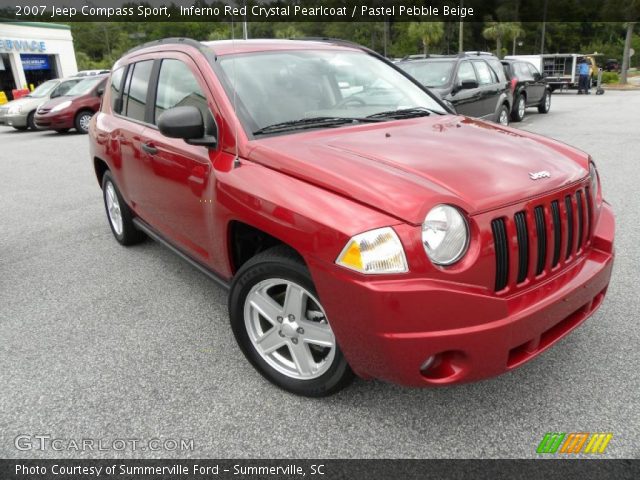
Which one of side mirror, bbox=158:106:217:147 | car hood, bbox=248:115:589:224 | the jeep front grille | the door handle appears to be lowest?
the jeep front grille

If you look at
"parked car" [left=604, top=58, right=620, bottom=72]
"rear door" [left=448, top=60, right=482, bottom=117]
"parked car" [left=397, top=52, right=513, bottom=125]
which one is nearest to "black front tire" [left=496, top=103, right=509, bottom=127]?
"parked car" [left=397, top=52, right=513, bottom=125]

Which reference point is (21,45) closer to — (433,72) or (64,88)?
(64,88)

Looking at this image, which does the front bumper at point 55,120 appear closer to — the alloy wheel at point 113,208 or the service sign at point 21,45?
the alloy wheel at point 113,208

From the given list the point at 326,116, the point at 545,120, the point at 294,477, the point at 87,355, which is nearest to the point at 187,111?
the point at 326,116

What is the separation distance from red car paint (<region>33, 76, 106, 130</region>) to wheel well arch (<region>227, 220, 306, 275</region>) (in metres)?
13.9

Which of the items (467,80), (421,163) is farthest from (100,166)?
(467,80)

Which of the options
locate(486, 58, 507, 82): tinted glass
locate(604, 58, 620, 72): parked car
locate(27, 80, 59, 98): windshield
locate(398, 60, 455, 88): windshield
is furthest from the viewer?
locate(604, 58, 620, 72): parked car

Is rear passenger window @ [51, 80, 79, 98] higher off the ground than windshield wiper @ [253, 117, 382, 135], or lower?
lower

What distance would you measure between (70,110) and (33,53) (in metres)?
21.8

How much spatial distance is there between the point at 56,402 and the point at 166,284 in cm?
156

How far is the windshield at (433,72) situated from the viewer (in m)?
9.82

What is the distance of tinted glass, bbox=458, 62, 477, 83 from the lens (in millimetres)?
9973

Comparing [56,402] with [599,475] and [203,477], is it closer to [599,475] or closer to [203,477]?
[203,477]

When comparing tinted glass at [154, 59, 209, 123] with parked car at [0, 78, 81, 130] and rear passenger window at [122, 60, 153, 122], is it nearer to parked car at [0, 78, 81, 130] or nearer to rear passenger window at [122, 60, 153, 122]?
rear passenger window at [122, 60, 153, 122]
